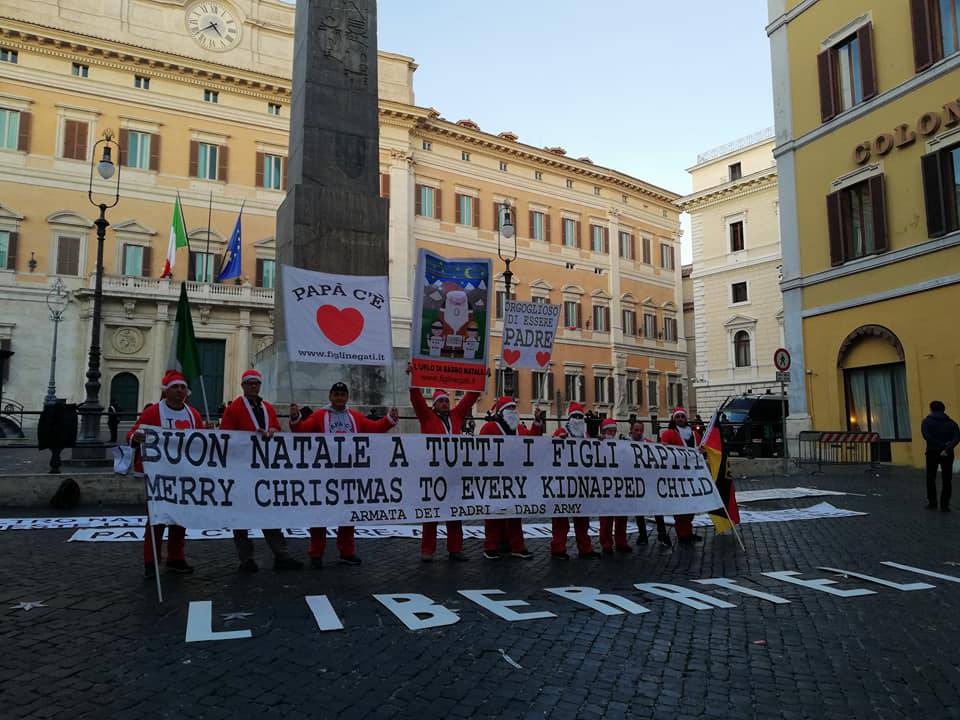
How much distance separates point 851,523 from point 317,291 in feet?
22.5

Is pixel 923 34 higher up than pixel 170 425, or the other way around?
pixel 923 34

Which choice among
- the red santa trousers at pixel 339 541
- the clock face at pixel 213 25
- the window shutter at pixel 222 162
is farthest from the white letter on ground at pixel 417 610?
the clock face at pixel 213 25

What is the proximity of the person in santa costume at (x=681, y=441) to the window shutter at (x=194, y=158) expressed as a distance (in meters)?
29.0

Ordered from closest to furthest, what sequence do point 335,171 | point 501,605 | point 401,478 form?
1. point 501,605
2. point 401,478
3. point 335,171

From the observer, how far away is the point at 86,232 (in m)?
29.7

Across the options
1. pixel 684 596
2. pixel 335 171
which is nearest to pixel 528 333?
pixel 335 171

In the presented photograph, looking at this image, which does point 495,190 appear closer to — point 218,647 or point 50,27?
point 50,27

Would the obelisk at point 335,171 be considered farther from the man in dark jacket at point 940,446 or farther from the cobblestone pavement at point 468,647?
the man in dark jacket at point 940,446

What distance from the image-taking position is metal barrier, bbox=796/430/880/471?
1617 cm

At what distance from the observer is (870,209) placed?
17.5m

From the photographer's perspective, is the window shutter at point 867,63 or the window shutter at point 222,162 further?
the window shutter at point 222,162

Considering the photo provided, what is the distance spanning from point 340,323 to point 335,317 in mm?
80

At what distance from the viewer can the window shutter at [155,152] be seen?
31.1 metres

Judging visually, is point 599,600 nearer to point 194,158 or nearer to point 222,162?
point 194,158
